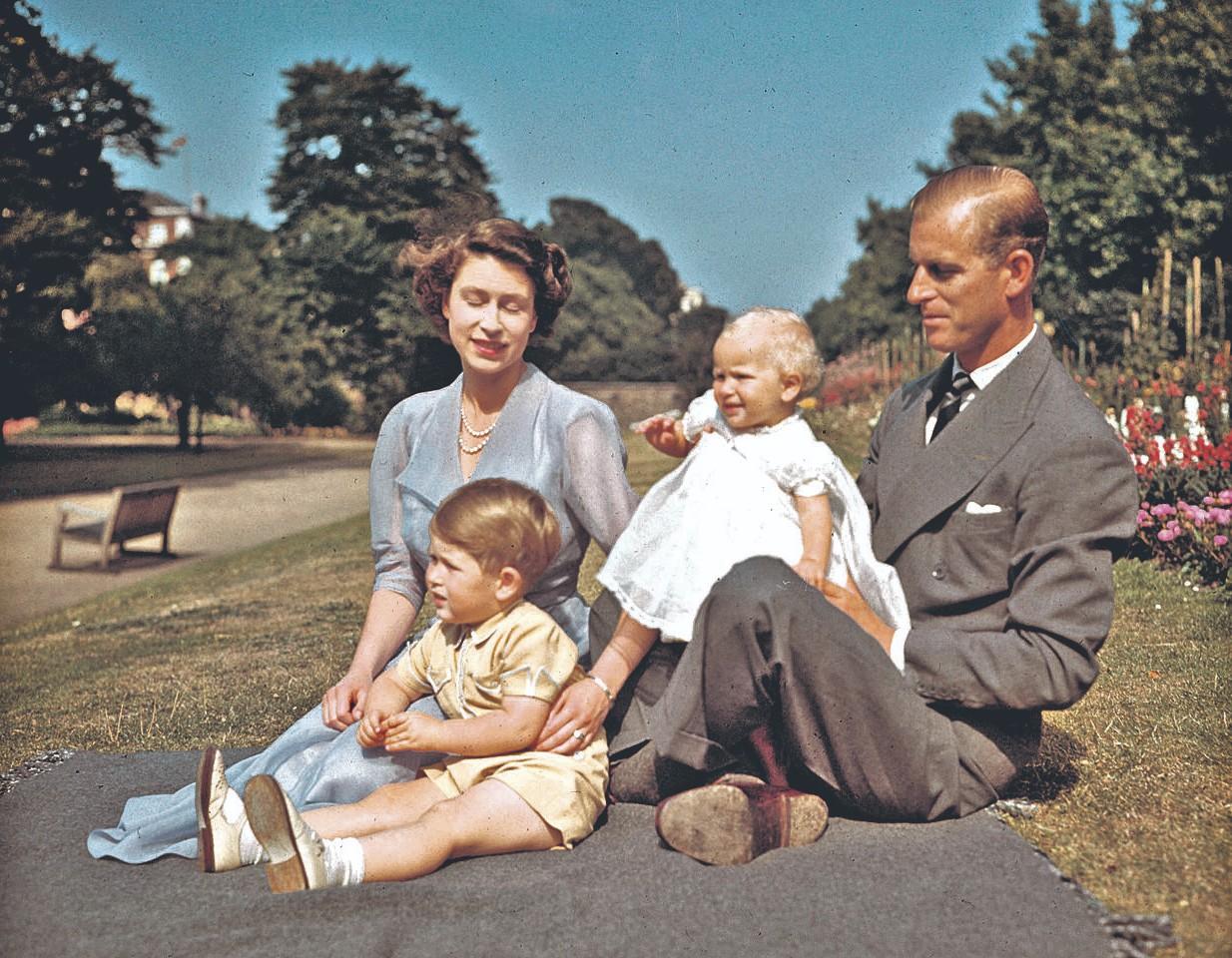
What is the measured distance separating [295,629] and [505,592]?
185 inches

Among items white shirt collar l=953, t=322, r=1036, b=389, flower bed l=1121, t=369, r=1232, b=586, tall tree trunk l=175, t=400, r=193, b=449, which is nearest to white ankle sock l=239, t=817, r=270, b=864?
white shirt collar l=953, t=322, r=1036, b=389

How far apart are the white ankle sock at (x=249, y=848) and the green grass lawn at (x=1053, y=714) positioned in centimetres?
161

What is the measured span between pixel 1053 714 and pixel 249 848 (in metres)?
2.87

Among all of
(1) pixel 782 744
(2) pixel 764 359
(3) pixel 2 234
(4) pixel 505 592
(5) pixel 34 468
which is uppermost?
(3) pixel 2 234

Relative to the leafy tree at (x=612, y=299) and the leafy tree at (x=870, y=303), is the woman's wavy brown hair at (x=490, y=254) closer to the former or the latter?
the leafy tree at (x=870, y=303)

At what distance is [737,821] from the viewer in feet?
9.60

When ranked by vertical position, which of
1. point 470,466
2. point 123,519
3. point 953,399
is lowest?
point 123,519

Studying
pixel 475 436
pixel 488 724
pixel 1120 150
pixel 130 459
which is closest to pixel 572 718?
pixel 488 724

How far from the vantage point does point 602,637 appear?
3.38 metres

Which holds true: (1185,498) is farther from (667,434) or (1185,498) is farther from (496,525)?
(496,525)

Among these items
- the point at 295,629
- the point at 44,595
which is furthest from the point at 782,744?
the point at 44,595

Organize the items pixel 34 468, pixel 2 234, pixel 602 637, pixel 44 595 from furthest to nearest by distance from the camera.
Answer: pixel 34 468 → pixel 2 234 → pixel 44 595 → pixel 602 637

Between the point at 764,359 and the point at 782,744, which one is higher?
the point at 764,359

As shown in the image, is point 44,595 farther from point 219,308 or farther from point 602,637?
point 219,308
